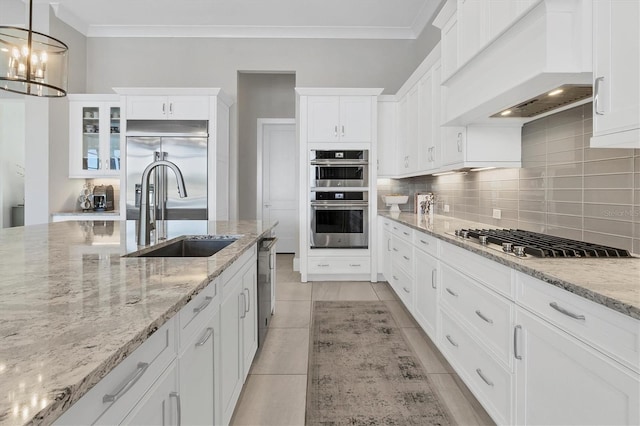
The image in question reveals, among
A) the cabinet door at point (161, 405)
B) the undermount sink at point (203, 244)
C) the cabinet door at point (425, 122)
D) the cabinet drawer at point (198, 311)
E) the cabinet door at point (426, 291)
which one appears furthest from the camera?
the cabinet door at point (425, 122)

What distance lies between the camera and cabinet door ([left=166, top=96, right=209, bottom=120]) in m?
4.60

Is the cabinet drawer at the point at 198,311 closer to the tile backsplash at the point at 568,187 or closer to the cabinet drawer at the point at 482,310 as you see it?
the cabinet drawer at the point at 482,310

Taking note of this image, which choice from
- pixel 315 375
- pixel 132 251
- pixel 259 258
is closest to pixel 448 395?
pixel 315 375

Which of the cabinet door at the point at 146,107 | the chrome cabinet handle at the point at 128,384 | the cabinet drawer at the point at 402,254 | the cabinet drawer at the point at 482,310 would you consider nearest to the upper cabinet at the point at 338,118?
the cabinet drawer at the point at 402,254

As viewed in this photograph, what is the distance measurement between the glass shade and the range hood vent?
2.77 meters

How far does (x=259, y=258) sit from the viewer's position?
2.44 metres

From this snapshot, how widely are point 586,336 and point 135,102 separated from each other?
16.2 feet

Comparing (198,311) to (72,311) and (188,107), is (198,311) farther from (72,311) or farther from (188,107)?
(188,107)

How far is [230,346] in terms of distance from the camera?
1.68 metres

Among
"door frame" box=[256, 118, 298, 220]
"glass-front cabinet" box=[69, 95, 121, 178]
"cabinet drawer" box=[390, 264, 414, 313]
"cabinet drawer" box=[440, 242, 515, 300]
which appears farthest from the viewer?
"door frame" box=[256, 118, 298, 220]

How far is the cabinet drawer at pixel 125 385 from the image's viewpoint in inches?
23.8

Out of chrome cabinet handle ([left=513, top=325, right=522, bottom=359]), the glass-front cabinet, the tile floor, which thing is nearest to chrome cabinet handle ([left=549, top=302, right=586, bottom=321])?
chrome cabinet handle ([left=513, top=325, right=522, bottom=359])

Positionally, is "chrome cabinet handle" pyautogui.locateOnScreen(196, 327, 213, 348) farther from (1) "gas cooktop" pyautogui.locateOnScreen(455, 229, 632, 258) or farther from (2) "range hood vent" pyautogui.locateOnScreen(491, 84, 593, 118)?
(2) "range hood vent" pyautogui.locateOnScreen(491, 84, 593, 118)

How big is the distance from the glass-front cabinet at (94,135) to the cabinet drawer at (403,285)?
375 cm
